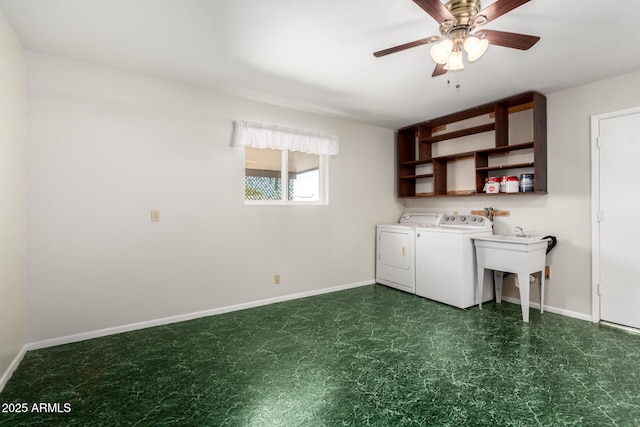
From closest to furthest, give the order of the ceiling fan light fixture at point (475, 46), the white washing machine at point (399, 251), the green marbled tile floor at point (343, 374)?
the green marbled tile floor at point (343, 374)
the ceiling fan light fixture at point (475, 46)
the white washing machine at point (399, 251)

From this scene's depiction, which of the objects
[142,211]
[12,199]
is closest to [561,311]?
[142,211]

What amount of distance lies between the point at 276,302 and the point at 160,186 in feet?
5.97

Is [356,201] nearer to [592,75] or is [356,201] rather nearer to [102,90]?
[592,75]

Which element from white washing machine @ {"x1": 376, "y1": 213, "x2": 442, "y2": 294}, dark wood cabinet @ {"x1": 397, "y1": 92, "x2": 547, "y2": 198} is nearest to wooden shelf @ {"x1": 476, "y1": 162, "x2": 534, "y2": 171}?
dark wood cabinet @ {"x1": 397, "y1": 92, "x2": 547, "y2": 198}

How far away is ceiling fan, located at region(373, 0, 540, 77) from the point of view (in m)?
1.60

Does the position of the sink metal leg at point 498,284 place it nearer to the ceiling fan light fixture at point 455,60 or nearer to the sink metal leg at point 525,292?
the sink metal leg at point 525,292

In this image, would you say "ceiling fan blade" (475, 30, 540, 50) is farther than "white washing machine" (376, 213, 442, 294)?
No

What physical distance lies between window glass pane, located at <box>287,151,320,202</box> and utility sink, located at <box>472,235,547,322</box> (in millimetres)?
2031

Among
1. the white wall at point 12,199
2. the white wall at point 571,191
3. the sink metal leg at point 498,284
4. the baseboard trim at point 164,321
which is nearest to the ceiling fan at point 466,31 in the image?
the white wall at point 571,191

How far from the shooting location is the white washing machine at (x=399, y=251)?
395cm

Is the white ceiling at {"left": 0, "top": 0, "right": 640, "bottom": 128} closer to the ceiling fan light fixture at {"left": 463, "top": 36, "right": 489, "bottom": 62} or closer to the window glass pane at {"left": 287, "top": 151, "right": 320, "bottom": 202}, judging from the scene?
the ceiling fan light fixture at {"left": 463, "top": 36, "right": 489, "bottom": 62}

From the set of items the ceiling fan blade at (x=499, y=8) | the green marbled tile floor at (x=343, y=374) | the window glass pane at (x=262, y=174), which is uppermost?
the ceiling fan blade at (x=499, y=8)

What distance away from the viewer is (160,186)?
9.61 feet

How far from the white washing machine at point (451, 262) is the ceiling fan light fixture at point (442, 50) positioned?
209 centimetres
